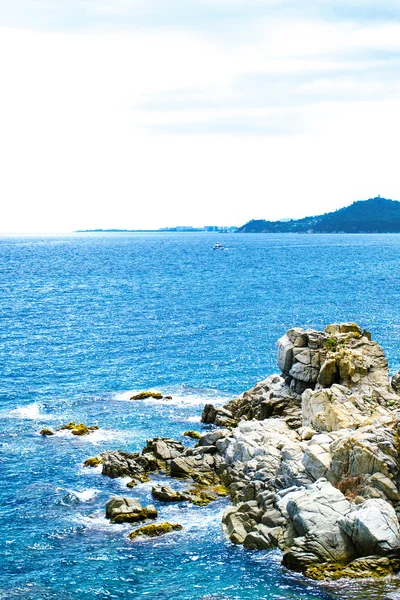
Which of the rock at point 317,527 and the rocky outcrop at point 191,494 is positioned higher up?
the rock at point 317,527

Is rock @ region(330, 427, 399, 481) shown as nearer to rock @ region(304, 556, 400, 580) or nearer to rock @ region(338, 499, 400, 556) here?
rock @ region(338, 499, 400, 556)

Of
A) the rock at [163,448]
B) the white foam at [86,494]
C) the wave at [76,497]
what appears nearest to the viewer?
the wave at [76,497]

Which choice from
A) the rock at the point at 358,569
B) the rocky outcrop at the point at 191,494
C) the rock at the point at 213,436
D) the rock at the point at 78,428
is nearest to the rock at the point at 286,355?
the rock at the point at 213,436

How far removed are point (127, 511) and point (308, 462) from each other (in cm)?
1167

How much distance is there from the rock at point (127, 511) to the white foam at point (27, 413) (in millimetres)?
21711

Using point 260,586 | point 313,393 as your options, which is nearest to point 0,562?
point 260,586

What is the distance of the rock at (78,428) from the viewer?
60.2 metres

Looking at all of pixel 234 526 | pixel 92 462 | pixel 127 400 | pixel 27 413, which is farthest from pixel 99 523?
pixel 127 400

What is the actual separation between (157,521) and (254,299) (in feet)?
314

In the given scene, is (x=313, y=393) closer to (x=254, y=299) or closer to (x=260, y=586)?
(x=260, y=586)

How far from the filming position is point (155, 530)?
41656mm

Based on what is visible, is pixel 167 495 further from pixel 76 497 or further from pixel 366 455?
pixel 366 455

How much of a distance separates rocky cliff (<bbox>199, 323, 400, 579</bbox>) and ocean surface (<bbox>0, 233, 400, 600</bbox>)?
67.6 inches

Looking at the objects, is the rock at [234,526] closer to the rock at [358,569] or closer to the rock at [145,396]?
the rock at [358,569]
